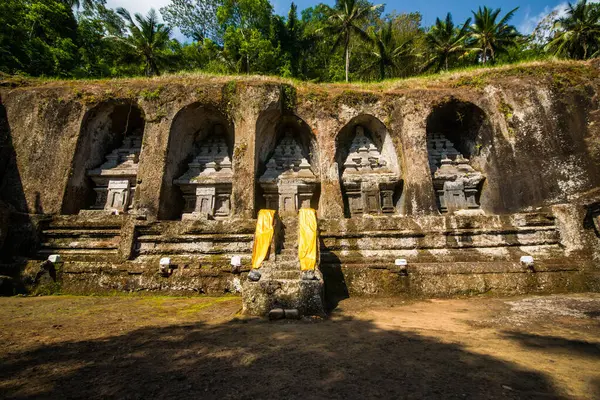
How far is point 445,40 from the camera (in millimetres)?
22438

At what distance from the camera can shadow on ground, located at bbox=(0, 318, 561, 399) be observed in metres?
2.13

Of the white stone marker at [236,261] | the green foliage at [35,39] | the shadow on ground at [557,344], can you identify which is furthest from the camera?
the green foliage at [35,39]

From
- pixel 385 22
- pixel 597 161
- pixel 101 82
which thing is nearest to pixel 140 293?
pixel 101 82

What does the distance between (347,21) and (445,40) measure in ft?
24.6

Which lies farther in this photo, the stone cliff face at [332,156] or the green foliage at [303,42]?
the green foliage at [303,42]

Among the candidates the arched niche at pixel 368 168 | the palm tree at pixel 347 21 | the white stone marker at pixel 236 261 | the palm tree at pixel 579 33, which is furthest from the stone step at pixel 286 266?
the palm tree at pixel 579 33

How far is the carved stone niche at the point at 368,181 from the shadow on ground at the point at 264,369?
25.8 ft

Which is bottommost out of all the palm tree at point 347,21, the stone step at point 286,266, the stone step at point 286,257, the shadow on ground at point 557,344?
the shadow on ground at point 557,344

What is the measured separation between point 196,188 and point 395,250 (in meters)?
7.81

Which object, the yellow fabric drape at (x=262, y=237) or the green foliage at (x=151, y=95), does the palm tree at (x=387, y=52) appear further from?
the yellow fabric drape at (x=262, y=237)

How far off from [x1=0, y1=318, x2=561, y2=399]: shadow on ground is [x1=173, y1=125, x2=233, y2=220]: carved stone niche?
7.99 m

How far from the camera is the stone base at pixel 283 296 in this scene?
4.49 meters

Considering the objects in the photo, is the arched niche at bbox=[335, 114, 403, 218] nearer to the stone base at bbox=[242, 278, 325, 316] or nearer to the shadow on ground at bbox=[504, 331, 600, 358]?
the stone base at bbox=[242, 278, 325, 316]

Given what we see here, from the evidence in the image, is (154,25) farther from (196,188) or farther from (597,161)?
(597,161)
